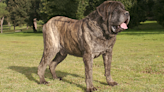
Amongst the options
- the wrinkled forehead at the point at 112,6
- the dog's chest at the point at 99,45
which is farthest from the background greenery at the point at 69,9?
the wrinkled forehead at the point at 112,6

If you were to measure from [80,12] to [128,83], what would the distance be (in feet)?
108

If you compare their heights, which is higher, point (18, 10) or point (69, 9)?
point (69, 9)

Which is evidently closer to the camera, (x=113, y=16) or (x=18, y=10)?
(x=113, y=16)

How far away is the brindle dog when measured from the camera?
5.18 m

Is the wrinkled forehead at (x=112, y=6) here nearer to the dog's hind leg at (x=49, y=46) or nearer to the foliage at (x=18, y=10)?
the dog's hind leg at (x=49, y=46)

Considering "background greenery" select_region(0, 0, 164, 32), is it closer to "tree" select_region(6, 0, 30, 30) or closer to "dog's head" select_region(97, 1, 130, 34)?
"tree" select_region(6, 0, 30, 30)

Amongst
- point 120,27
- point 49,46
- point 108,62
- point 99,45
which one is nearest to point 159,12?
point 108,62

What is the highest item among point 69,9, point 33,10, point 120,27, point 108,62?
point 120,27

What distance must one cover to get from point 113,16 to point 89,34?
33.4 inches

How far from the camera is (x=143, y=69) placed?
28.8 ft

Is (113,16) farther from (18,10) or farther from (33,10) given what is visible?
(18,10)

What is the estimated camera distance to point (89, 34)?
556 centimetres

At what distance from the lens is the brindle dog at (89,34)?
17.0 feet

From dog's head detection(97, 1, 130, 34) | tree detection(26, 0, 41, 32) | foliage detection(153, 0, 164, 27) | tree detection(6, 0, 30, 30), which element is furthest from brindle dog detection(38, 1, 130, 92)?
tree detection(6, 0, 30, 30)
